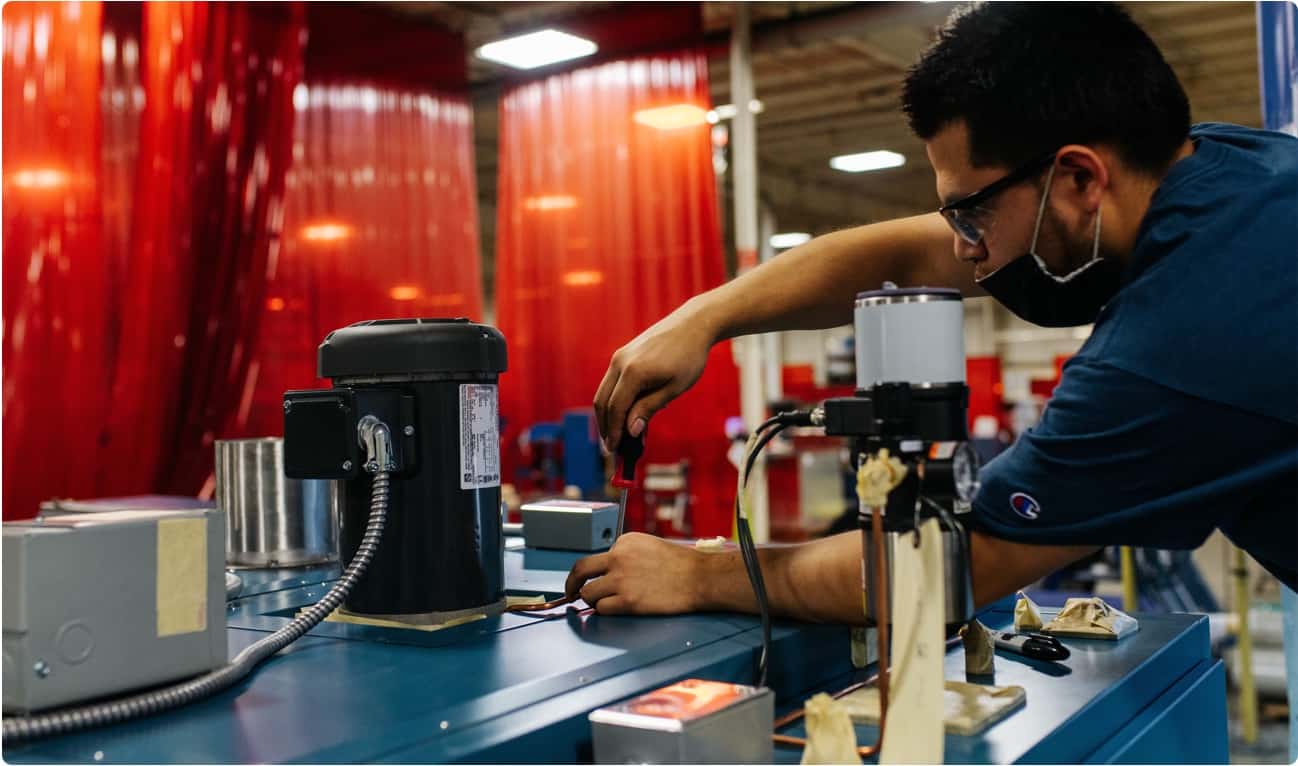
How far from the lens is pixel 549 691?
27.9 inches

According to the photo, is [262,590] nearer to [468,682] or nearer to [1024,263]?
[468,682]

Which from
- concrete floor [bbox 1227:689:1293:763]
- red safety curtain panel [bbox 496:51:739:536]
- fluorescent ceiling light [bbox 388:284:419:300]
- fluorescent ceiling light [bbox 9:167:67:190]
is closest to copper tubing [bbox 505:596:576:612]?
concrete floor [bbox 1227:689:1293:763]

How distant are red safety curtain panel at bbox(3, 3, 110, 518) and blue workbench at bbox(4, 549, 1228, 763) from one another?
2.97 metres

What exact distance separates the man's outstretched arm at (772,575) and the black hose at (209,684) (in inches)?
8.1

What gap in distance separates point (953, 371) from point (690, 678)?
0.92ft

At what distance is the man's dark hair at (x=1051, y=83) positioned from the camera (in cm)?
90

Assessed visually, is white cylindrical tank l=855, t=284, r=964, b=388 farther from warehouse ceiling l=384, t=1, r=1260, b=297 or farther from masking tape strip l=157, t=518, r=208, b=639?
warehouse ceiling l=384, t=1, r=1260, b=297

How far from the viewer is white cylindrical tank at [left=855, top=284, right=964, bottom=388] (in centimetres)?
71

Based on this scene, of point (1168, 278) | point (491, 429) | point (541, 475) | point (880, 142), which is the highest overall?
point (880, 142)

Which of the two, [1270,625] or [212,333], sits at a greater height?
[212,333]

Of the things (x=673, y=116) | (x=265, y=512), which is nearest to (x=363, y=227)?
(x=673, y=116)

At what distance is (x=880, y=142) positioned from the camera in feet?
28.5

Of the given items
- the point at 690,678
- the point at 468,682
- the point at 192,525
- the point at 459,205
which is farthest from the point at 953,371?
the point at 459,205

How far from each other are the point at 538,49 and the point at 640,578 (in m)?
4.77
